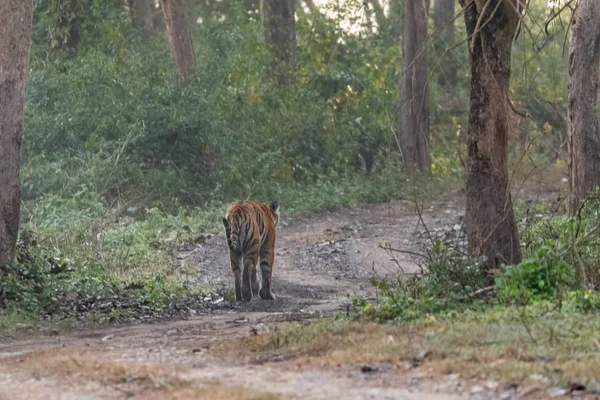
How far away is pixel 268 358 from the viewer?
8.60 m

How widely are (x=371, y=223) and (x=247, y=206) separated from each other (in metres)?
9.32

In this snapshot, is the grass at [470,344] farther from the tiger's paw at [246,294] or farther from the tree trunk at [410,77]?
the tree trunk at [410,77]

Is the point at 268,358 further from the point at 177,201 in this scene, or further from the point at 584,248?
the point at 177,201

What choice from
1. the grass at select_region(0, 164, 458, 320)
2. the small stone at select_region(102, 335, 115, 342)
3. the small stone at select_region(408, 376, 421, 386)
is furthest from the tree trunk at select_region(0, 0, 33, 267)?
the small stone at select_region(408, 376, 421, 386)

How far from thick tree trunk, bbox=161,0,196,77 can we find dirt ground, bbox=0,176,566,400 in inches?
343

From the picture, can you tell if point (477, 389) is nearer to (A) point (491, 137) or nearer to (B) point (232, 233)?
(A) point (491, 137)

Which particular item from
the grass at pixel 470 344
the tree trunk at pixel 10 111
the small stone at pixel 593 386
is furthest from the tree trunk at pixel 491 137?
the tree trunk at pixel 10 111

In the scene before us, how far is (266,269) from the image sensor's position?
1465 centimetres

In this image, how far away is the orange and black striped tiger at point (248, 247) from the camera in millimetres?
14124

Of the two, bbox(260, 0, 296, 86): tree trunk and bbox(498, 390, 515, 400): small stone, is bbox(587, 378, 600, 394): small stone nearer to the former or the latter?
bbox(498, 390, 515, 400): small stone

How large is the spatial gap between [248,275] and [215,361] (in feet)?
18.5

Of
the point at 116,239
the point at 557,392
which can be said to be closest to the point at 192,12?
the point at 116,239

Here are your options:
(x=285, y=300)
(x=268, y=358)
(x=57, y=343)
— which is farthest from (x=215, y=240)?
(x=268, y=358)

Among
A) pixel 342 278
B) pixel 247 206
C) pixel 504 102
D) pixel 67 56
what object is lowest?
pixel 342 278
